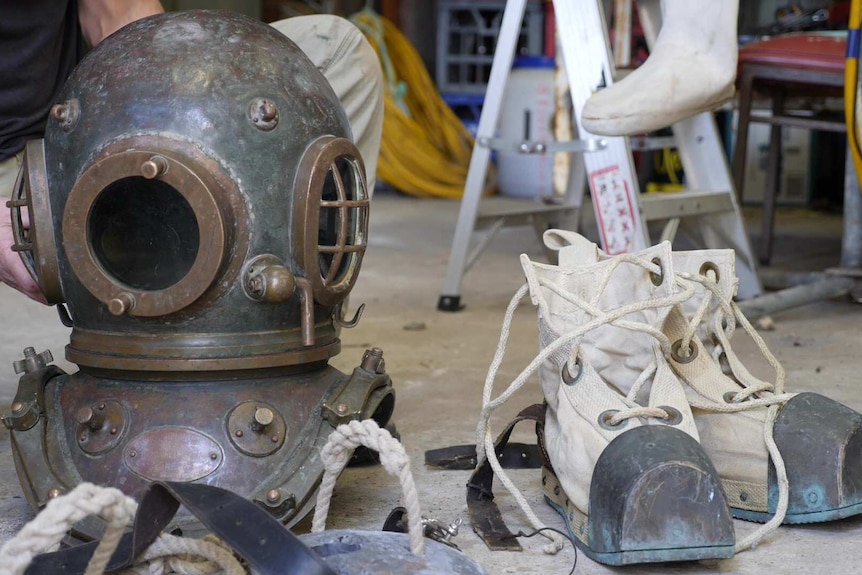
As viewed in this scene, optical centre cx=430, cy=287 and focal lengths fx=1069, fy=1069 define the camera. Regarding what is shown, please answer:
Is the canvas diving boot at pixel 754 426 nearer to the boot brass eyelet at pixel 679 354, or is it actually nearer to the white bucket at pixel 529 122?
the boot brass eyelet at pixel 679 354

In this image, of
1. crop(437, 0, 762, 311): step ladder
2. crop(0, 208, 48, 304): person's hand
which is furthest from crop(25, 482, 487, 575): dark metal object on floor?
crop(437, 0, 762, 311): step ladder

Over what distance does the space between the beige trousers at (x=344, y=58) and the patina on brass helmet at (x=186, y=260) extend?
0.65 m

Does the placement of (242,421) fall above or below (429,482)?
above

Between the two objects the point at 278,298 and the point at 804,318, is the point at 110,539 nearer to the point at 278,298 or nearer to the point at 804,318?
the point at 278,298

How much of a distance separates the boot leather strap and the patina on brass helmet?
166 millimetres

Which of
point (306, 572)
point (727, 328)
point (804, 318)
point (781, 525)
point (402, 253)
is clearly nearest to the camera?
point (306, 572)

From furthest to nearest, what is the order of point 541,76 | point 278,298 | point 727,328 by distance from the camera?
point 541,76 → point 727,328 → point 278,298

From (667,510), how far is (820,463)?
0.91ft

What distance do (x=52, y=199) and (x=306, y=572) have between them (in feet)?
2.19

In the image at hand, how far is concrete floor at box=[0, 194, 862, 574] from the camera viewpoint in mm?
1397

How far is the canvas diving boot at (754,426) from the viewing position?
55.3 inches

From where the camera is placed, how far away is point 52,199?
142cm

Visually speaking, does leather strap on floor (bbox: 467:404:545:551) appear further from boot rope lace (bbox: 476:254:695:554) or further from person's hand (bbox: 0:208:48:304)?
person's hand (bbox: 0:208:48:304)

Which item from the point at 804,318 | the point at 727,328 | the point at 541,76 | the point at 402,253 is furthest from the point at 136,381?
the point at 541,76
